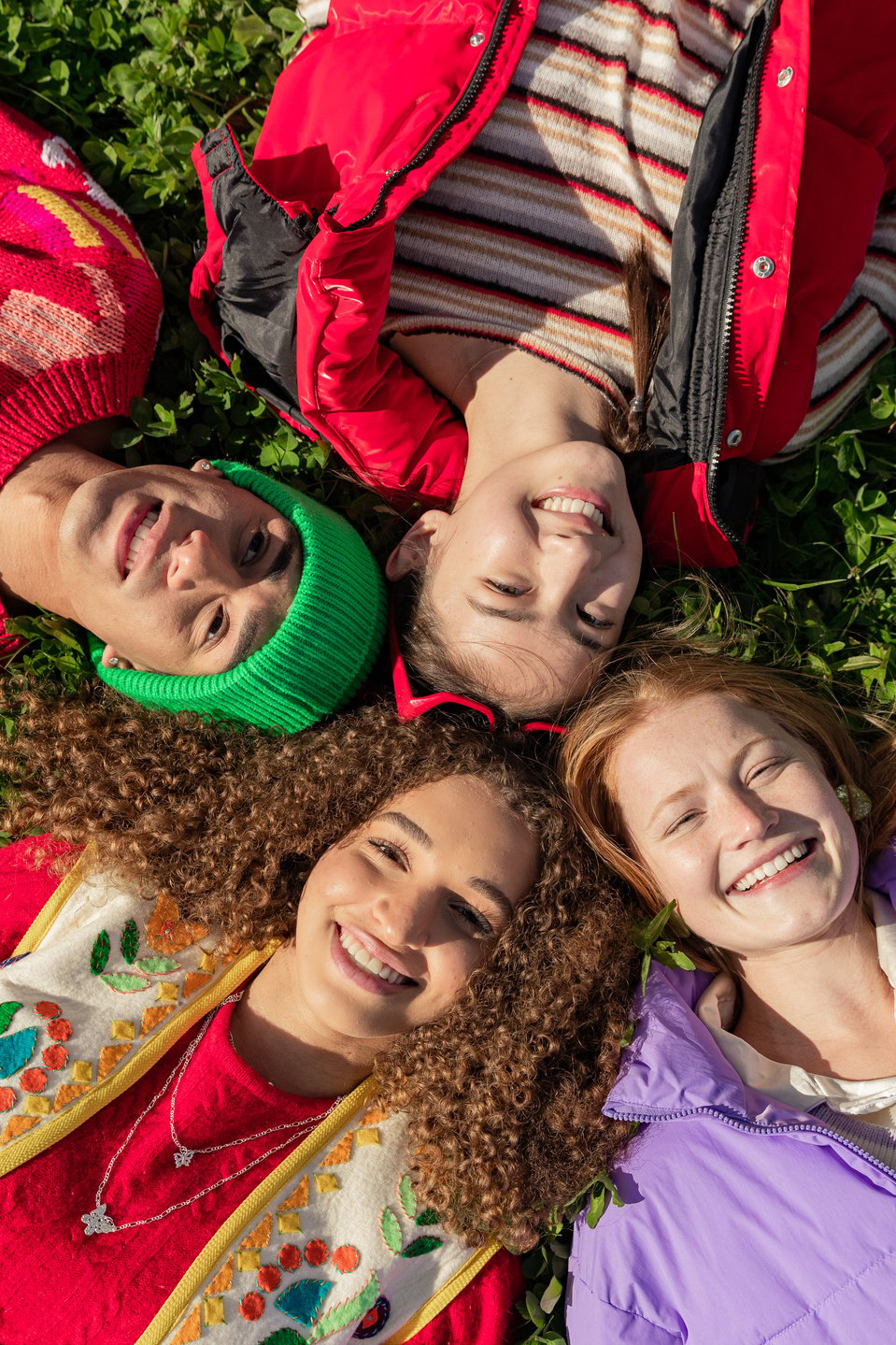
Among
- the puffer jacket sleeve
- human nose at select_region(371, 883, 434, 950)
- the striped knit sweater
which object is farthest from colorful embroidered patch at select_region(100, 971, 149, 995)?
the striped knit sweater

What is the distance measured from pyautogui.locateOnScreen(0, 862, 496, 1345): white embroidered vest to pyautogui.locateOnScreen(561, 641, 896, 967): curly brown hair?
1.09 m

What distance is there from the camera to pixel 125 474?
329 centimetres

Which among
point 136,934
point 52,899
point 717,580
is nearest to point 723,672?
point 717,580

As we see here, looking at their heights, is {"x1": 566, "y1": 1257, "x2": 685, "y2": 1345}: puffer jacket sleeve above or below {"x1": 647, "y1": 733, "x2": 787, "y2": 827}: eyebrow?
below

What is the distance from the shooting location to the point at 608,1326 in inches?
117

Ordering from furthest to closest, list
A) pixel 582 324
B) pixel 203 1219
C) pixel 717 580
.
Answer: pixel 717 580
pixel 582 324
pixel 203 1219

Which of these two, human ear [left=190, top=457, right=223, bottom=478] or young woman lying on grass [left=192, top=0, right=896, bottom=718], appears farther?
human ear [left=190, top=457, right=223, bottom=478]

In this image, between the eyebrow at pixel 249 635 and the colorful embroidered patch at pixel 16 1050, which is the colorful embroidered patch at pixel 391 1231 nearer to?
the colorful embroidered patch at pixel 16 1050

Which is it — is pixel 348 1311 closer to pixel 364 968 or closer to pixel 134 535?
pixel 364 968

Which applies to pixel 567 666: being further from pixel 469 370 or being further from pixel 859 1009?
pixel 859 1009

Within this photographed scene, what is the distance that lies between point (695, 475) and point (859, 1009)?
1.74 meters

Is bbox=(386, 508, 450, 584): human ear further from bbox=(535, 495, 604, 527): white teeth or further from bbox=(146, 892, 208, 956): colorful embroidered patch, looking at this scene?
bbox=(146, 892, 208, 956): colorful embroidered patch

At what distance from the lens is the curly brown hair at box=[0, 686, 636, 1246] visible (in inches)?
123

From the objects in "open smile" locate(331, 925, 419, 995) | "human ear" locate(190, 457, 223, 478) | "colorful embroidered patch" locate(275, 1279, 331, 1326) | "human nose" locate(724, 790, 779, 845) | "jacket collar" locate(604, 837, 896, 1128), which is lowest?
"colorful embroidered patch" locate(275, 1279, 331, 1326)
